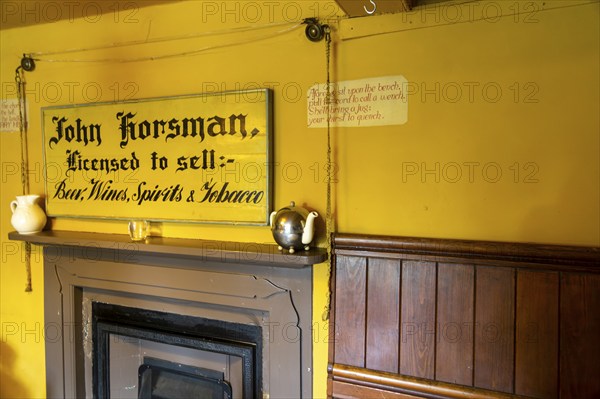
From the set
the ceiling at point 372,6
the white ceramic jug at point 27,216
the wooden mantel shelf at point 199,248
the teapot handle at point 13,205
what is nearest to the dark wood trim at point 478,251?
the wooden mantel shelf at point 199,248

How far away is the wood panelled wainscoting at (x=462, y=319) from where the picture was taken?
3.26 feet

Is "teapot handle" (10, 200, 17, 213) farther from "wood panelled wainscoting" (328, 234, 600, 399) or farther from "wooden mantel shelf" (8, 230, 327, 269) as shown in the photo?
"wood panelled wainscoting" (328, 234, 600, 399)

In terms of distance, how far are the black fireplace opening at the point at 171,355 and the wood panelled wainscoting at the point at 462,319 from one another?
1.18 feet

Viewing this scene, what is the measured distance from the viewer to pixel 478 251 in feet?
3.45

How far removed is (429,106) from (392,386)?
0.84 meters

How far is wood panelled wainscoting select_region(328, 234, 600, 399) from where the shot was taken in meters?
0.99

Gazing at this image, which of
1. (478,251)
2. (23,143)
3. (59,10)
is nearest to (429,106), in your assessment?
(478,251)

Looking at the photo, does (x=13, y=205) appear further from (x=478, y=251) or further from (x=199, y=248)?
(x=478, y=251)

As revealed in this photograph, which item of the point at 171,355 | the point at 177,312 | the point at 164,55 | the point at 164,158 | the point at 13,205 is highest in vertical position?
the point at 164,55

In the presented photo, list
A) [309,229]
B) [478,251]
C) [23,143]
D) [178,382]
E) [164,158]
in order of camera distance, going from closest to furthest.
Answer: [478,251]
[309,229]
[164,158]
[178,382]
[23,143]

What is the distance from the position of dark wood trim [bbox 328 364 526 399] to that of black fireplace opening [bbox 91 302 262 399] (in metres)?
0.32

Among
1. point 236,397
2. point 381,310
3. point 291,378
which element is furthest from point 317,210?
point 236,397

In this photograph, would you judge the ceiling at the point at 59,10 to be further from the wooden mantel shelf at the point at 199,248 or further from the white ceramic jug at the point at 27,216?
the wooden mantel shelf at the point at 199,248

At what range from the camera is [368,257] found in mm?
1170
